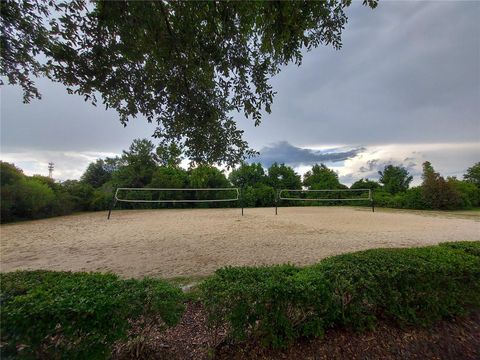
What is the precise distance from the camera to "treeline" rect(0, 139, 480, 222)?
9.78 metres

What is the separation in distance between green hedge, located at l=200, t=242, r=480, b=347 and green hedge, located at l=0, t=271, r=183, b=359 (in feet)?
1.30

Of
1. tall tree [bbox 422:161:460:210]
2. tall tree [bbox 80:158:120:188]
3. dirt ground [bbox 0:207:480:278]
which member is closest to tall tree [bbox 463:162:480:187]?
tall tree [bbox 422:161:460:210]

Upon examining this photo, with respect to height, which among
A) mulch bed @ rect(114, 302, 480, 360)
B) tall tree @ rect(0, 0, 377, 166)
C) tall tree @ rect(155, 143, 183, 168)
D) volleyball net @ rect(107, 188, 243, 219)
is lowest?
mulch bed @ rect(114, 302, 480, 360)

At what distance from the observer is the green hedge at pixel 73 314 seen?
1410mm

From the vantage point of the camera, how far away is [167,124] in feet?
11.0

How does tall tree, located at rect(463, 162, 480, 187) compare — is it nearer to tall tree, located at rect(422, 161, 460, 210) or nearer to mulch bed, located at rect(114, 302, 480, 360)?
tall tree, located at rect(422, 161, 460, 210)

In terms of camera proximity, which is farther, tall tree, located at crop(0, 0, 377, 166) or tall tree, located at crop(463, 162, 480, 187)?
tall tree, located at crop(463, 162, 480, 187)

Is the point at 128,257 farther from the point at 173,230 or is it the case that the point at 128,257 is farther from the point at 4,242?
the point at 4,242

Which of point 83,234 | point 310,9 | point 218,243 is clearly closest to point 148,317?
point 310,9

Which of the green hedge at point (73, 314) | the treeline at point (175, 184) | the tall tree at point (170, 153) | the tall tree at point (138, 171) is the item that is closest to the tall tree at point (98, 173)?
the treeline at point (175, 184)

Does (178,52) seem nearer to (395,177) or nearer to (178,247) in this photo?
(178,247)

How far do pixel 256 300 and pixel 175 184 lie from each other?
16469 mm

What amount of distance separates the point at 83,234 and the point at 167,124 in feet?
18.0

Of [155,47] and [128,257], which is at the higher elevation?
[155,47]
